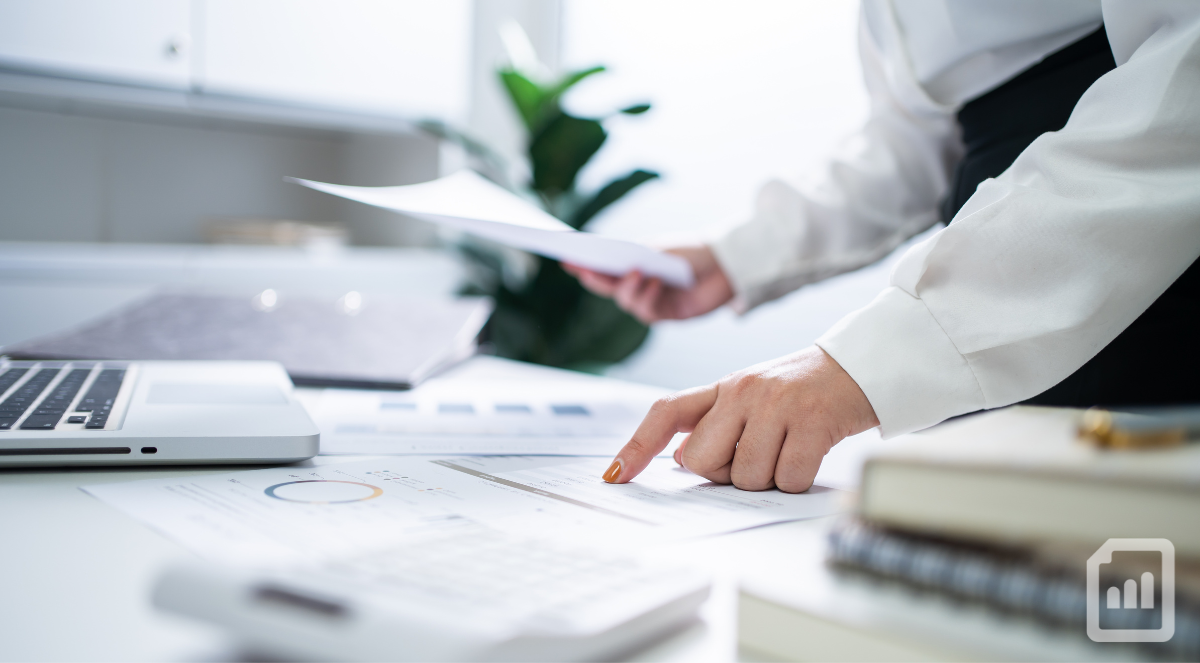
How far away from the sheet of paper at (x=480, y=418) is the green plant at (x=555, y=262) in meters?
1.10

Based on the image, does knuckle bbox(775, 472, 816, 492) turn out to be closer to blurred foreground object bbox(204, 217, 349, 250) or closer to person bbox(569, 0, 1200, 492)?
person bbox(569, 0, 1200, 492)

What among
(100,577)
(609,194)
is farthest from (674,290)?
(609,194)

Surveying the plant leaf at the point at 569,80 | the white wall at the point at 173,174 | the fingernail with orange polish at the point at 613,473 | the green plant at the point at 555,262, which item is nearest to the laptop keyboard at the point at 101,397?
the fingernail with orange polish at the point at 613,473

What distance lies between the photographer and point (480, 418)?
2.47 feet

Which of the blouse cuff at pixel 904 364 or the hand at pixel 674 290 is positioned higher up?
the hand at pixel 674 290

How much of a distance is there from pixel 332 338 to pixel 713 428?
632 millimetres

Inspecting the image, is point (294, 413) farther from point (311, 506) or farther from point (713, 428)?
point (713, 428)

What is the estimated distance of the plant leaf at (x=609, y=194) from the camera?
78.8 inches

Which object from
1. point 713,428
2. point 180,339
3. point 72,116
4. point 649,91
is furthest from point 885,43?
point 72,116

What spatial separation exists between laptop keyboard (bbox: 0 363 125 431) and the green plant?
134cm

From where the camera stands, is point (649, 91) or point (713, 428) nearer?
point (713, 428)

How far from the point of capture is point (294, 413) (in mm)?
606

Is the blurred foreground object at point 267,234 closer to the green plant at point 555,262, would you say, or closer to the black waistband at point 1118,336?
the green plant at point 555,262

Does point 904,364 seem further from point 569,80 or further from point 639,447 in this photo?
point 569,80
